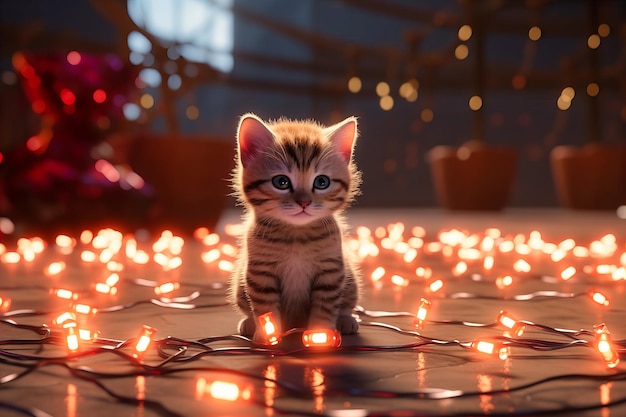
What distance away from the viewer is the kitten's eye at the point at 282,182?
129 cm

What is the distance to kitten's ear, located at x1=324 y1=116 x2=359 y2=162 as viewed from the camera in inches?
53.1

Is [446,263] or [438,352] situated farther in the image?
[446,263]

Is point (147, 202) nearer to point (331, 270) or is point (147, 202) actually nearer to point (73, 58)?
point (73, 58)

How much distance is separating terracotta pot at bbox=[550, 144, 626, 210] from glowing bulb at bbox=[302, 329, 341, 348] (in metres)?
5.71

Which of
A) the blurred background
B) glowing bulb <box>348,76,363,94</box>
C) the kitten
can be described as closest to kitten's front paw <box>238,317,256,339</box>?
the kitten

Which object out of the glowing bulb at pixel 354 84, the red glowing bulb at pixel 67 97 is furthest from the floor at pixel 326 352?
the glowing bulb at pixel 354 84

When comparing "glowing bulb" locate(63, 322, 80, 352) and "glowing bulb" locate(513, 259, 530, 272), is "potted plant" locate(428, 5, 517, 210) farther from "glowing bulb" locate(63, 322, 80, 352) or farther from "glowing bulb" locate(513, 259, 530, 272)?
"glowing bulb" locate(63, 322, 80, 352)

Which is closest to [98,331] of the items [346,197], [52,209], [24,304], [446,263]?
[24,304]

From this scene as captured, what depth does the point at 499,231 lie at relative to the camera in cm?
406

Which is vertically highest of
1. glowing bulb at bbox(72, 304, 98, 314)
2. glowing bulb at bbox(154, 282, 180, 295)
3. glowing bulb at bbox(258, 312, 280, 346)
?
glowing bulb at bbox(154, 282, 180, 295)

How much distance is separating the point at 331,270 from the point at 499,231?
2959 mm

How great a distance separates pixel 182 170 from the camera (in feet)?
12.4

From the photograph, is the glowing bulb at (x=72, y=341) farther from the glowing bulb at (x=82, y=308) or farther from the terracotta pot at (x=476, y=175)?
the terracotta pot at (x=476, y=175)

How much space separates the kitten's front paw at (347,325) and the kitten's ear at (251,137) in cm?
39
